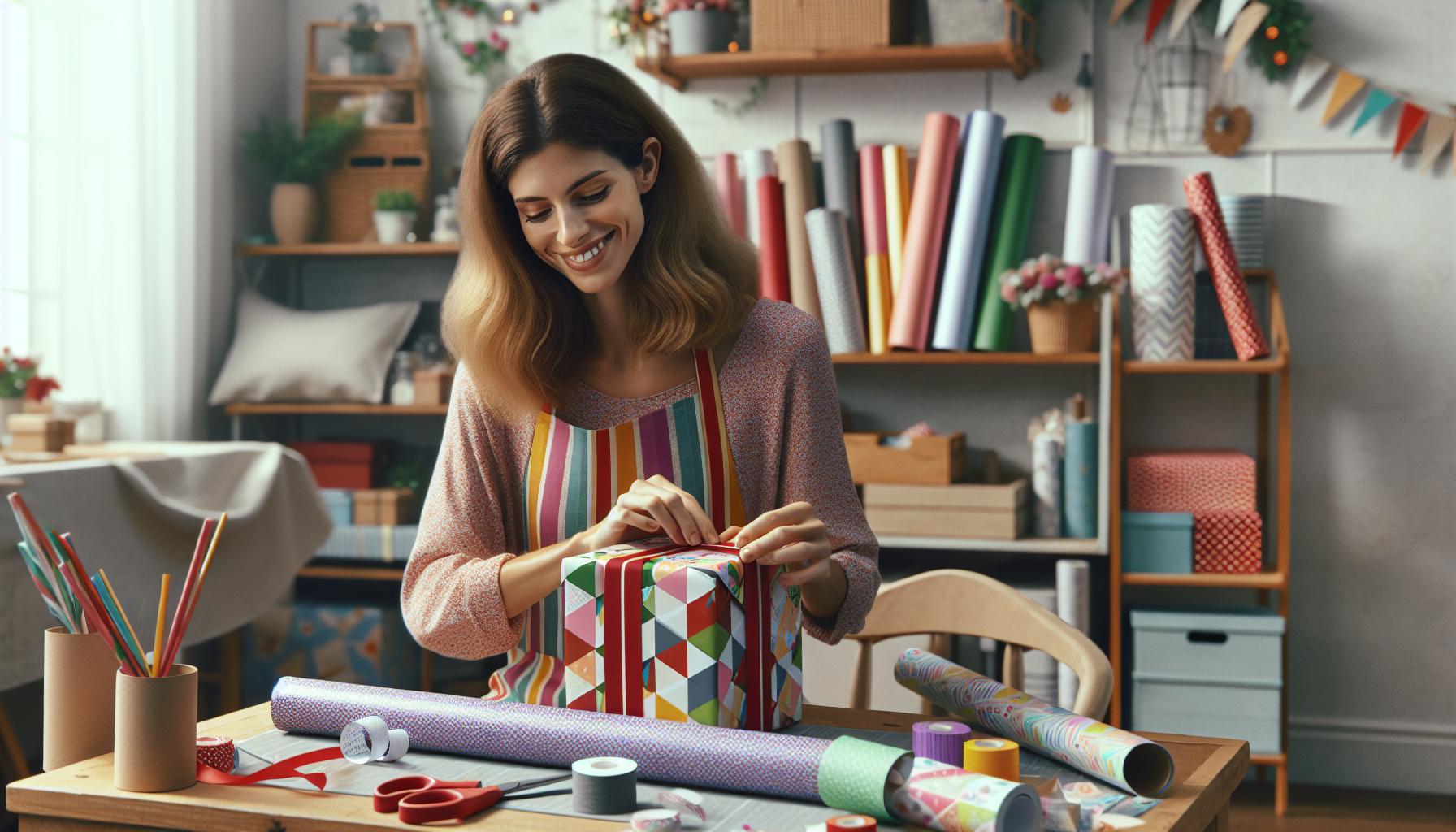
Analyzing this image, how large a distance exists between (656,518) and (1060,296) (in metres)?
Result: 2.27

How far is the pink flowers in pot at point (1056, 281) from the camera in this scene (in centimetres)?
337

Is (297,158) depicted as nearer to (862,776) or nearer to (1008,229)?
(1008,229)

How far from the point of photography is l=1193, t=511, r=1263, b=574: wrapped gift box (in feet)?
11.1

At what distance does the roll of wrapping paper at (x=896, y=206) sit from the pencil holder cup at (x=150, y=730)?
2.65 metres

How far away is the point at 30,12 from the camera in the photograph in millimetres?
3461

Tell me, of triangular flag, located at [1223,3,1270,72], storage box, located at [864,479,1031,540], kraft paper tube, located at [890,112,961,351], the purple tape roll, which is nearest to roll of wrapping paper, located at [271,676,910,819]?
the purple tape roll

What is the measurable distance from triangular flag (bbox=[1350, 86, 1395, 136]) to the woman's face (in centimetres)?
268

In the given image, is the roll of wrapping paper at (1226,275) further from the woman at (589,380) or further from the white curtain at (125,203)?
the white curtain at (125,203)

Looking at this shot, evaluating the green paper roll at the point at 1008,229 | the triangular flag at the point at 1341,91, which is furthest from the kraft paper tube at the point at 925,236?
the triangular flag at the point at 1341,91

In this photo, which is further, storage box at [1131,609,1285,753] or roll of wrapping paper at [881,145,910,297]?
roll of wrapping paper at [881,145,910,297]

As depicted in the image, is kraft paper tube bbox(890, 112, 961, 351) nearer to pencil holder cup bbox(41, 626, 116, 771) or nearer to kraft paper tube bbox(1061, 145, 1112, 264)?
kraft paper tube bbox(1061, 145, 1112, 264)

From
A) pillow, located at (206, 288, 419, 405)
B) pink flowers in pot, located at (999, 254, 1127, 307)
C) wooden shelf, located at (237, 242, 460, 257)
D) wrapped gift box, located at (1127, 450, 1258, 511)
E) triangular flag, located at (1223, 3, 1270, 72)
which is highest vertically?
triangular flag, located at (1223, 3, 1270, 72)

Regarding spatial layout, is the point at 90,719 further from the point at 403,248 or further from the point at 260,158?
the point at 260,158

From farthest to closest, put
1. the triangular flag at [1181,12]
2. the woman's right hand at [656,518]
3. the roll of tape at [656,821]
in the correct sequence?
the triangular flag at [1181,12] → the woman's right hand at [656,518] → the roll of tape at [656,821]
